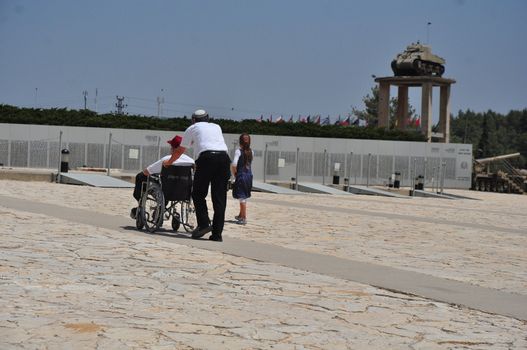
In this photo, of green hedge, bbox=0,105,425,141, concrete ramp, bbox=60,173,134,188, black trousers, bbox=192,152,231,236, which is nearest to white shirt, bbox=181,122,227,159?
black trousers, bbox=192,152,231,236

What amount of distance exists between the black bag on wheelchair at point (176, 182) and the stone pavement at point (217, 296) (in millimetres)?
686

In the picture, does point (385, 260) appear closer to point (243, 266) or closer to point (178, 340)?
point (243, 266)

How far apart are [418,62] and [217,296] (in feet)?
215

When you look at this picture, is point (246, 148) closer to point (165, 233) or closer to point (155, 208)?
point (155, 208)

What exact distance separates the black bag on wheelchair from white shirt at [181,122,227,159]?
1.68 ft

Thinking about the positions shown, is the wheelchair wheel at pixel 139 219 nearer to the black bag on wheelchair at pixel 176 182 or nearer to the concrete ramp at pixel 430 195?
the black bag on wheelchair at pixel 176 182

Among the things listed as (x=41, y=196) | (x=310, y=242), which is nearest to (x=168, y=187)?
(x=310, y=242)

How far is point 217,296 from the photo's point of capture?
7.36 m

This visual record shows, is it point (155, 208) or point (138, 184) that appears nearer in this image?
point (155, 208)

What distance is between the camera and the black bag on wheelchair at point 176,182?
493 inches

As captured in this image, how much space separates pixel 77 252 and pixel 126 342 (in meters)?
4.34

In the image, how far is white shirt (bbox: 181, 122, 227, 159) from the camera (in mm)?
12000

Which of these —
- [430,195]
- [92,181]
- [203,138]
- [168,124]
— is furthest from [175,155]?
[168,124]

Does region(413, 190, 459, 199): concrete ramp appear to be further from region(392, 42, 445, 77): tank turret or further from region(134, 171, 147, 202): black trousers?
region(134, 171, 147, 202): black trousers
